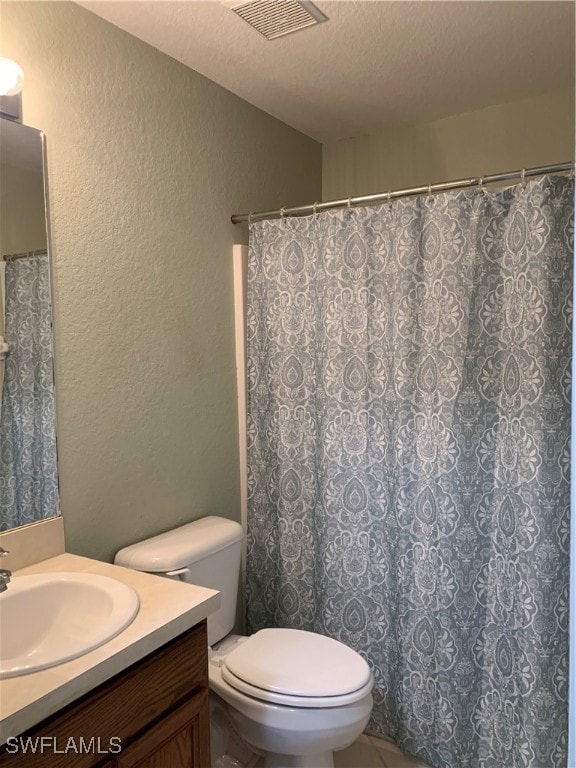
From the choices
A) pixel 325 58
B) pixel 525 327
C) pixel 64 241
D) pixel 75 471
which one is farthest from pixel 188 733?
pixel 325 58

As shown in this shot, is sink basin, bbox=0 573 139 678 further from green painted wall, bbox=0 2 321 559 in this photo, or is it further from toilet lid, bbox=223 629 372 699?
toilet lid, bbox=223 629 372 699

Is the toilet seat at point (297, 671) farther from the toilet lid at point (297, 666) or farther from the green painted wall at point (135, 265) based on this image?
the green painted wall at point (135, 265)

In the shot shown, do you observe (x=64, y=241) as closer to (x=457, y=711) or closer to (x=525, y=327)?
(x=525, y=327)

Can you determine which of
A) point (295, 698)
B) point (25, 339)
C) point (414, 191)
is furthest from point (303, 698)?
point (414, 191)

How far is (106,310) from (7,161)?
46 centimetres

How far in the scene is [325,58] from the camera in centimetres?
192

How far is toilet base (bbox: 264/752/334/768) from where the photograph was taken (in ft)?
5.67

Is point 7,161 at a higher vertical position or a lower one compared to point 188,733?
higher

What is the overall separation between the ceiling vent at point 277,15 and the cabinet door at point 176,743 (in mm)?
1779

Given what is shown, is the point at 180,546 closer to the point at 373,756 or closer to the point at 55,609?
the point at 55,609

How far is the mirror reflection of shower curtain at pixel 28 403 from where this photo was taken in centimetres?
148

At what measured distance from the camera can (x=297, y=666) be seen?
66.5 inches

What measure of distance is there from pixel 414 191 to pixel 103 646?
5.12 ft

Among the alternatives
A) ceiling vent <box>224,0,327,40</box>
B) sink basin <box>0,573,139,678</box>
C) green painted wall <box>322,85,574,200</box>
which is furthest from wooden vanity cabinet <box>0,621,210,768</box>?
green painted wall <box>322,85,574,200</box>
